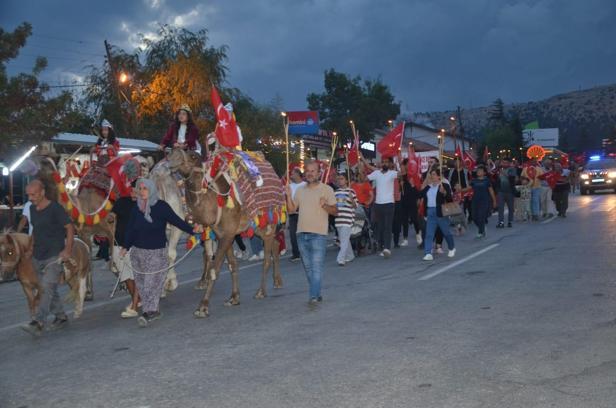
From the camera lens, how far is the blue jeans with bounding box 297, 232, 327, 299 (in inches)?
383

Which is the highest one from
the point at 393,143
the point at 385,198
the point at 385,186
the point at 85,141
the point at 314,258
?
the point at 85,141

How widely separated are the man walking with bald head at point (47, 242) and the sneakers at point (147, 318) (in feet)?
3.35

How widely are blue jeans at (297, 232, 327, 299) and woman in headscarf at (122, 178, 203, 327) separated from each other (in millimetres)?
1708

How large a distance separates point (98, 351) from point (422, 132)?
298 ft

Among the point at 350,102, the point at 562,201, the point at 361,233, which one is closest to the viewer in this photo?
the point at 361,233

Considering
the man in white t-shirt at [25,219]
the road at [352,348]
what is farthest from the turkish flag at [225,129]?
the man in white t-shirt at [25,219]

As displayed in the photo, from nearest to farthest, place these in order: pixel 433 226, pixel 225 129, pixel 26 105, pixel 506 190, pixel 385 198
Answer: pixel 225 129
pixel 433 226
pixel 385 198
pixel 26 105
pixel 506 190

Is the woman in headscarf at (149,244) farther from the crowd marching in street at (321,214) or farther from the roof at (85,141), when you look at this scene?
the roof at (85,141)

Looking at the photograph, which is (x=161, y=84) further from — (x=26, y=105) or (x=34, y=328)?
(x=34, y=328)

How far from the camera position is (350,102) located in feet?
282

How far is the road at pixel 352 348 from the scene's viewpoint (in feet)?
19.0

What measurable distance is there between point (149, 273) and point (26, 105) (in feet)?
41.5

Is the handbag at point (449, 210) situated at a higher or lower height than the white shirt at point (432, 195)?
lower

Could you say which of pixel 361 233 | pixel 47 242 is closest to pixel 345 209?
pixel 361 233
